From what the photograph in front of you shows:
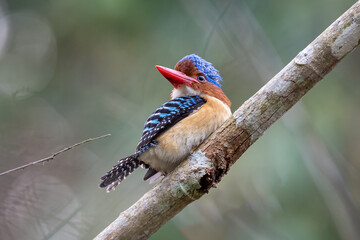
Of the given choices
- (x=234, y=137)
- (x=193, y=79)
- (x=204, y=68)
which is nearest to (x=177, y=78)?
(x=193, y=79)

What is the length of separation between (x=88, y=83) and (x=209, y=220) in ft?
8.86

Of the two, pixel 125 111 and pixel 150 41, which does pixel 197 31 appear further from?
pixel 125 111

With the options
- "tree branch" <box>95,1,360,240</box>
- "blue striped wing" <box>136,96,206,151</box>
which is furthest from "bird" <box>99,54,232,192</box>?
"tree branch" <box>95,1,360,240</box>

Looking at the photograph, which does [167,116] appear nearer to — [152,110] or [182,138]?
[182,138]

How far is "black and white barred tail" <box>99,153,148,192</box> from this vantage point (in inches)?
125

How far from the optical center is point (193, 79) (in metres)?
3.71

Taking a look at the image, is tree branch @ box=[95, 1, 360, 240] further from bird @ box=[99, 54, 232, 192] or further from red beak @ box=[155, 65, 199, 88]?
red beak @ box=[155, 65, 199, 88]

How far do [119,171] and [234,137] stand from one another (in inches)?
34.2

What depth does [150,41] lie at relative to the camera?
6.11 metres

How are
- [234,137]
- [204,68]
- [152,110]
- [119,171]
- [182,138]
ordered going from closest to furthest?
[234,137]
[182,138]
[119,171]
[204,68]
[152,110]

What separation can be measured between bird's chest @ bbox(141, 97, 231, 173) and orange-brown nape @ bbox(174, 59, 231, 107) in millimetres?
377

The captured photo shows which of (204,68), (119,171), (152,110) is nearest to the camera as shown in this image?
(119,171)

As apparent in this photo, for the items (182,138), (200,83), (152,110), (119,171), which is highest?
(152,110)

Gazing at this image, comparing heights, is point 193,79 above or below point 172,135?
above
